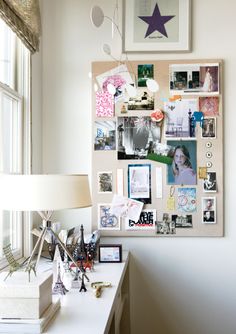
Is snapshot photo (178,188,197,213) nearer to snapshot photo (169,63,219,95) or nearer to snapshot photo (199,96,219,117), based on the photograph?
snapshot photo (199,96,219,117)

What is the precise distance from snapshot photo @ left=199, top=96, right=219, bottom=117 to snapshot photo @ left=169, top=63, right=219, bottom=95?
0.16ft

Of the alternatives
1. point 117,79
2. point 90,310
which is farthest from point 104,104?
point 90,310

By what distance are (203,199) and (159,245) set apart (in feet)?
1.43

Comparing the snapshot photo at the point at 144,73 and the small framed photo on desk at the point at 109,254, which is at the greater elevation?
the snapshot photo at the point at 144,73

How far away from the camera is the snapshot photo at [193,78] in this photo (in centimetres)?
294

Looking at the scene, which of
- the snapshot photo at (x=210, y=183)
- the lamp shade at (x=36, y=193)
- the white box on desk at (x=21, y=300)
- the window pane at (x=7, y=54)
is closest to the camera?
the white box on desk at (x=21, y=300)

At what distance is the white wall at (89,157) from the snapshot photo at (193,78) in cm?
8

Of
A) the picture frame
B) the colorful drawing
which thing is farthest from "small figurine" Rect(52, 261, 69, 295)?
the picture frame

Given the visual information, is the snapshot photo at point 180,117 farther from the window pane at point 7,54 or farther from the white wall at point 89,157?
the window pane at point 7,54

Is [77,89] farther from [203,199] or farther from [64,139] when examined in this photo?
[203,199]

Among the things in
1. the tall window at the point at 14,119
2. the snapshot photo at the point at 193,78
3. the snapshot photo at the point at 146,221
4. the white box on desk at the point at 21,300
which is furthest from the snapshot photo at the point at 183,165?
the white box on desk at the point at 21,300

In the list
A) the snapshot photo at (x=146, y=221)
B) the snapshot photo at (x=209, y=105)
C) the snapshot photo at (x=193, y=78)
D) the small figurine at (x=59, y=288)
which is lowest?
the small figurine at (x=59, y=288)

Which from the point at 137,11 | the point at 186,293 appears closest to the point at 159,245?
the point at 186,293

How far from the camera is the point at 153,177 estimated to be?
2.95 meters
